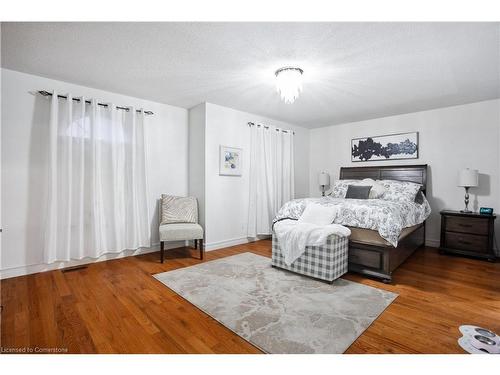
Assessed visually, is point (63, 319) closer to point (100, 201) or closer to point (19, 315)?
point (19, 315)

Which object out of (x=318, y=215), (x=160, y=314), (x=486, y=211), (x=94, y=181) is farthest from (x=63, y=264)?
(x=486, y=211)

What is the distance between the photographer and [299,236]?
2.83m

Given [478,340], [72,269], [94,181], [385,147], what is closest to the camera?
[478,340]

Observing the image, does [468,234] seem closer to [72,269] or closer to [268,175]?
[268,175]

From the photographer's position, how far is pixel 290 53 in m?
2.38

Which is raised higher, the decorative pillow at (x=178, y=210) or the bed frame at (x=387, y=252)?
the decorative pillow at (x=178, y=210)

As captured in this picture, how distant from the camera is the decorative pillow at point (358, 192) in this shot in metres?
4.03

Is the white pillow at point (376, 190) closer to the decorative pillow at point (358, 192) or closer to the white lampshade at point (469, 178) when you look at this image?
the decorative pillow at point (358, 192)

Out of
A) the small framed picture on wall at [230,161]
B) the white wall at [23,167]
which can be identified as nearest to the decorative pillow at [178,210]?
the small framed picture on wall at [230,161]

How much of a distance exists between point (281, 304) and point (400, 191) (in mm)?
2984

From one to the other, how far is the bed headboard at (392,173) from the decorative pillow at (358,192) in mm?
898

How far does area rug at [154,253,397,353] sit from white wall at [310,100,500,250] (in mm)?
2818

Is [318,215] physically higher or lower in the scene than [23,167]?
lower

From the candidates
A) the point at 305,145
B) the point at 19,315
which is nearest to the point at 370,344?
the point at 19,315
